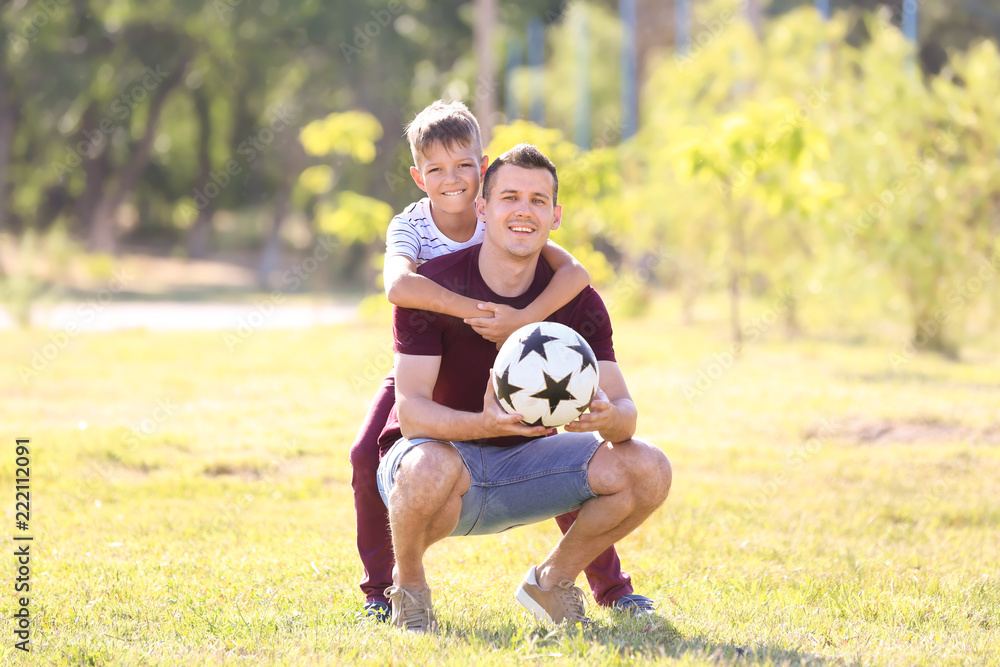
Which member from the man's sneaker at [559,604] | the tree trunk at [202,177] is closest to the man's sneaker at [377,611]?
the man's sneaker at [559,604]

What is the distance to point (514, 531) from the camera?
576 cm

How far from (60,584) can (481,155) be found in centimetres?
248

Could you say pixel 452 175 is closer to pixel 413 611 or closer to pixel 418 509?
pixel 418 509

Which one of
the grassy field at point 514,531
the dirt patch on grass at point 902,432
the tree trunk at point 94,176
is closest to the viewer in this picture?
the grassy field at point 514,531

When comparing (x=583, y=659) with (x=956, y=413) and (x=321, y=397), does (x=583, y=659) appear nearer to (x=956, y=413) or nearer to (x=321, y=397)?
(x=956, y=413)

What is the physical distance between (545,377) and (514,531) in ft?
8.14

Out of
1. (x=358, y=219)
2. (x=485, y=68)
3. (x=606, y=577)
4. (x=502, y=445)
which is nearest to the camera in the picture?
(x=502, y=445)

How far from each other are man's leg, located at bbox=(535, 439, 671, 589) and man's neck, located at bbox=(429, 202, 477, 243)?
3.55 feet

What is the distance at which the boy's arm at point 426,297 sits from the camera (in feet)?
12.2

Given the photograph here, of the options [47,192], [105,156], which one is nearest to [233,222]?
[47,192]

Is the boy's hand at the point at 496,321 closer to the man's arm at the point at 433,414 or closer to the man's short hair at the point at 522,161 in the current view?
the man's arm at the point at 433,414

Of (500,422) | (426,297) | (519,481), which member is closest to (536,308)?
(426,297)

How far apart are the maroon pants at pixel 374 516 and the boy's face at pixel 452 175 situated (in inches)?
28.6

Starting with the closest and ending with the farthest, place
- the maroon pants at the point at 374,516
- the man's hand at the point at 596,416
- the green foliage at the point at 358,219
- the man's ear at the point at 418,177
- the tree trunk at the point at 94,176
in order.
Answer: the man's hand at the point at 596,416
the maroon pants at the point at 374,516
the man's ear at the point at 418,177
the green foliage at the point at 358,219
the tree trunk at the point at 94,176
